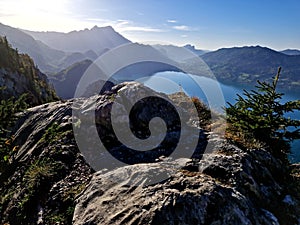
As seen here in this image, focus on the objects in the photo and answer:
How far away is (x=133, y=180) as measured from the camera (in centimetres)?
781

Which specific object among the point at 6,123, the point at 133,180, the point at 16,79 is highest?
the point at 133,180

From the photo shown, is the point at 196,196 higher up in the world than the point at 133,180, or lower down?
higher up

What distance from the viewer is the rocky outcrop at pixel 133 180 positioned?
664 centimetres

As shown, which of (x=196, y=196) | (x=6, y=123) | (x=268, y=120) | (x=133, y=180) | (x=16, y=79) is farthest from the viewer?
(x=16, y=79)

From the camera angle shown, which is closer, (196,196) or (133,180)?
(196,196)

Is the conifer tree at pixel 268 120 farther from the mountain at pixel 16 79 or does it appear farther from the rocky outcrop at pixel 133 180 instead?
the mountain at pixel 16 79

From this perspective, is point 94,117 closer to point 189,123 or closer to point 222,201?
point 189,123

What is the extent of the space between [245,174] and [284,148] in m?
5.26

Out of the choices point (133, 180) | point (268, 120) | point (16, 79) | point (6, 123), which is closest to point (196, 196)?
point (133, 180)

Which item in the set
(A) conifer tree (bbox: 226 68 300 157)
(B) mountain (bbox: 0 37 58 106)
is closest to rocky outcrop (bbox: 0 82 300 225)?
(A) conifer tree (bbox: 226 68 300 157)

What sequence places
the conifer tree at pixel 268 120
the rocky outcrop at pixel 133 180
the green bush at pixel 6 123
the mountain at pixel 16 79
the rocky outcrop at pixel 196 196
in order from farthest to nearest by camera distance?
the mountain at pixel 16 79 < the green bush at pixel 6 123 < the conifer tree at pixel 268 120 < the rocky outcrop at pixel 133 180 < the rocky outcrop at pixel 196 196

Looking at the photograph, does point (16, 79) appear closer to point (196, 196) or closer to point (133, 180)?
point (133, 180)

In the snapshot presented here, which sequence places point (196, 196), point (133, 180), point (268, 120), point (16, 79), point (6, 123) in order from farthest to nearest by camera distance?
point (16, 79), point (6, 123), point (268, 120), point (133, 180), point (196, 196)

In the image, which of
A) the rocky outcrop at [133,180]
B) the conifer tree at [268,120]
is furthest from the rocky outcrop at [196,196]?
the conifer tree at [268,120]
